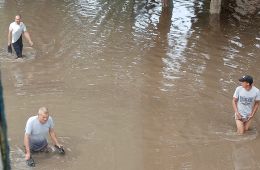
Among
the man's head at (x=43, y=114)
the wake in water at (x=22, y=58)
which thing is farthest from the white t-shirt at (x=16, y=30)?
the man's head at (x=43, y=114)

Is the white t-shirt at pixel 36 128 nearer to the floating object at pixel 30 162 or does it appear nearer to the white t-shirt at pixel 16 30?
the floating object at pixel 30 162

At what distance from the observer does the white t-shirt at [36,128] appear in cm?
670

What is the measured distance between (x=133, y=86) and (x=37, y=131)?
15.2ft

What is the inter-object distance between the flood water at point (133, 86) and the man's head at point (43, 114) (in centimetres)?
85

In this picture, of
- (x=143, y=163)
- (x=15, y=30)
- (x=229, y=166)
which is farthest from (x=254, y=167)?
(x=15, y=30)

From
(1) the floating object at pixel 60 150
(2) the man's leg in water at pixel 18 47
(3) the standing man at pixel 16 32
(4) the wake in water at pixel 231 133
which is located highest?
(3) the standing man at pixel 16 32

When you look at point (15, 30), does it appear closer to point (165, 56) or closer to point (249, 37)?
point (165, 56)

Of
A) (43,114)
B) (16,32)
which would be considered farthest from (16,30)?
(43,114)

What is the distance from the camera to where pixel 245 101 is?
26.8 ft

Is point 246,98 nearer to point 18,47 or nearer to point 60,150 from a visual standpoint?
point 60,150

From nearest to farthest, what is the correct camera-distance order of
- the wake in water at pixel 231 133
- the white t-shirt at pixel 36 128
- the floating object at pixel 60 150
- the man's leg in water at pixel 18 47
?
the white t-shirt at pixel 36 128
the floating object at pixel 60 150
the wake in water at pixel 231 133
the man's leg in water at pixel 18 47

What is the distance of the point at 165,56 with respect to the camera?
13.7m

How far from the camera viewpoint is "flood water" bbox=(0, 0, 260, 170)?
25.8ft

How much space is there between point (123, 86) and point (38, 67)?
2.58 metres
